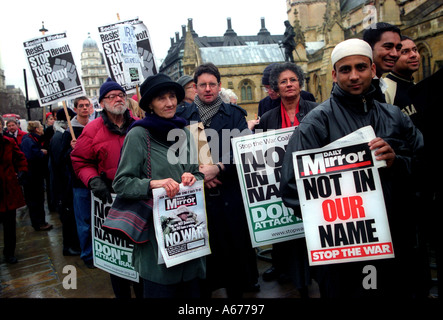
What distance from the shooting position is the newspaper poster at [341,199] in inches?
89.8

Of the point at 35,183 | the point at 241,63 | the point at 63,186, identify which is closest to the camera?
the point at 63,186

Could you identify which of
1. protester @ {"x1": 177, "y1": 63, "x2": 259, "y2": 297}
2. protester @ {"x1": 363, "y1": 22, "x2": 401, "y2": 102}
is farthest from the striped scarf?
protester @ {"x1": 363, "y1": 22, "x2": 401, "y2": 102}

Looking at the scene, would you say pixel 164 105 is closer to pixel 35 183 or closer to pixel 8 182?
pixel 8 182

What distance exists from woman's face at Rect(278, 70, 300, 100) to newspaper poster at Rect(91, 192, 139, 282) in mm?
→ 1912

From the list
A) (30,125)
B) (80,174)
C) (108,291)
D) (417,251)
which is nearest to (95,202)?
(80,174)

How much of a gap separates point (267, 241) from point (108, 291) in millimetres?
2127

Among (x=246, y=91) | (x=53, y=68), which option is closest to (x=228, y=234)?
(x=53, y=68)

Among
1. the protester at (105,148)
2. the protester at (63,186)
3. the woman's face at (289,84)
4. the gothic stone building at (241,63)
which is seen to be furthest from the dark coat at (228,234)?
the gothic stone building at (241,63)

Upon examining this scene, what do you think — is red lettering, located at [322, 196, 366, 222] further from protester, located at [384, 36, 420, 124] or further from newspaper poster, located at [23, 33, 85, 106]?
newspaper poster, located at [23, 33, 85, 106]

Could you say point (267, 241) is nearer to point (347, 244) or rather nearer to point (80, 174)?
point (347, 244)

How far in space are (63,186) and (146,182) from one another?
381cm

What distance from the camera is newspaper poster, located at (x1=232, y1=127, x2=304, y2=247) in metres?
3.35

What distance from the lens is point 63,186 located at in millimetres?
5906

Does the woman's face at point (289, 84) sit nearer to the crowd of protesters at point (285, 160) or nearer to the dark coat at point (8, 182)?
the crowd of protesters at point (285, 160)
